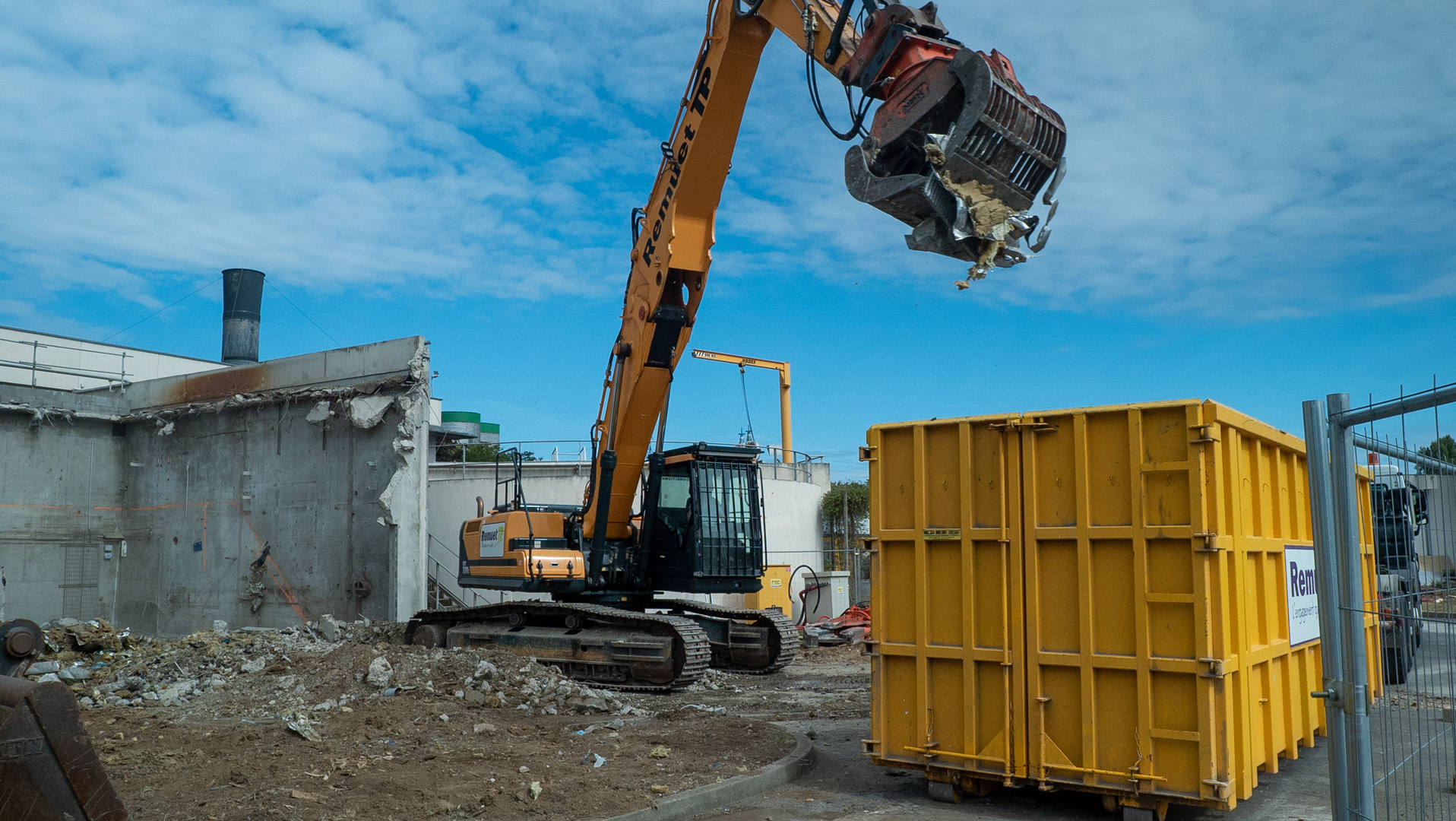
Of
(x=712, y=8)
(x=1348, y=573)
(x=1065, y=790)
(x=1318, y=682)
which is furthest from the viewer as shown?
(x=712, y=8)

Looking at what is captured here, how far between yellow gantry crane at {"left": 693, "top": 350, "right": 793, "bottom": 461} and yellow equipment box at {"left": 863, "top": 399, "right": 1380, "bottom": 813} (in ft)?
68.5

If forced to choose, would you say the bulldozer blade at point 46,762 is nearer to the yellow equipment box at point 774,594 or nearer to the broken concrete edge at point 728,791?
the broken concrete edge at point 728,791

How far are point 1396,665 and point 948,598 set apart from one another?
2.45m

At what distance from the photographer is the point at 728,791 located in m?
6.63

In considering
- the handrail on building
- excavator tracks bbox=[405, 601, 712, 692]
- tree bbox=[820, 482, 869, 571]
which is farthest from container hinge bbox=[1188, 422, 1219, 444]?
A: tree bbox=[820, 482, 869, 571]

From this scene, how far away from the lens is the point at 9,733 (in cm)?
Result: 306

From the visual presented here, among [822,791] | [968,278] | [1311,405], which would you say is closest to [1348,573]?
[1311,405]

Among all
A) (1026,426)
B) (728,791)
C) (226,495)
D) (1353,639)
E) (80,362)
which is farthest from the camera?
(80,362)

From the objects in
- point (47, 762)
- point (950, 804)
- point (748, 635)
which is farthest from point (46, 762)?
point (748, 635)

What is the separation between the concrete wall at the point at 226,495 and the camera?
57.7 feet

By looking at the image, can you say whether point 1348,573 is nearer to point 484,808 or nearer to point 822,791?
point 822,791

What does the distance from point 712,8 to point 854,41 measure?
2.96 m

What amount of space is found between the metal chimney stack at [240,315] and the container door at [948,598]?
32.8 metres

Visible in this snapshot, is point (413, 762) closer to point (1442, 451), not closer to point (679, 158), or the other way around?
point (1442, 451)
